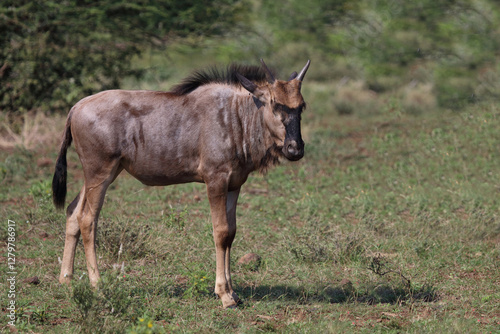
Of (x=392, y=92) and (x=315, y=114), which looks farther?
(x=392, y=92)

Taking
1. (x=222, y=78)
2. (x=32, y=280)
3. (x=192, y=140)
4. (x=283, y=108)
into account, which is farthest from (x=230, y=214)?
(x=32, y=280)

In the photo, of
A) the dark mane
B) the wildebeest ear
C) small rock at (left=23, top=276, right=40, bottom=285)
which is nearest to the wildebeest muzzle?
the wildebeest ear

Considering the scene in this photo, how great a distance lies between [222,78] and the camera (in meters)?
6.82

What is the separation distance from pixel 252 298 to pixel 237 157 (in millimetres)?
1625

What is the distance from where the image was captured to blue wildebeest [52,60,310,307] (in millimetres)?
6387

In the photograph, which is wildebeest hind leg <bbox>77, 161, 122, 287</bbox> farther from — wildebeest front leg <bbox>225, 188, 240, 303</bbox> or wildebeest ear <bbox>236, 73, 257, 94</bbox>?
wildebeest ear <bbox>236, 73, 257, 94</bbox>

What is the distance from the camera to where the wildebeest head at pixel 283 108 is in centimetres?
607

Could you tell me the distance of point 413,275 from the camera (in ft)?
24.5

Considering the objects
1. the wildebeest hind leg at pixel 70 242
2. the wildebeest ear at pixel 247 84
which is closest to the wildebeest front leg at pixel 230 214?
the wildebeest ear at pixel 247 84

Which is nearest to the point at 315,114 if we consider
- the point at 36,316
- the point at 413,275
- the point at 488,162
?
the point at 488,162

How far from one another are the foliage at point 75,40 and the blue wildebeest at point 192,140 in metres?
8.38

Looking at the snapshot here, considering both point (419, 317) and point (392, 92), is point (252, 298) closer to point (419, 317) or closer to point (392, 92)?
point (419, 317)

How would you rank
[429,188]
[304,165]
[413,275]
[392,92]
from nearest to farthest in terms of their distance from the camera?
[413,275] < [429,188] < [304,165] < [392,92]
